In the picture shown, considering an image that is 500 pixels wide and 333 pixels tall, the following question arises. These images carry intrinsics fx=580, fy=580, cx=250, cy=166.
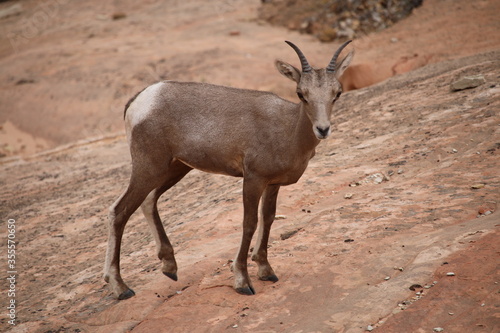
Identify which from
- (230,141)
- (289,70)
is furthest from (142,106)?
(289,70)

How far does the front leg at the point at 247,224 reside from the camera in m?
5.70

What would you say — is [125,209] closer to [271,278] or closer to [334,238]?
[271,278]

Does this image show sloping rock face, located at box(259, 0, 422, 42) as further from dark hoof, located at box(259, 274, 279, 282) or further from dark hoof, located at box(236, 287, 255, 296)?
dark hoof, located at box(236, 287, 255, 296)

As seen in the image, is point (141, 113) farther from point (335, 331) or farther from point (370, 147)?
point (370, 147)

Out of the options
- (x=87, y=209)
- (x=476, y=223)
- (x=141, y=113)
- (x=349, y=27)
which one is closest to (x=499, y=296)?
(x=476, y=223)

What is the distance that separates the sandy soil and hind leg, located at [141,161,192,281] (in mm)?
172

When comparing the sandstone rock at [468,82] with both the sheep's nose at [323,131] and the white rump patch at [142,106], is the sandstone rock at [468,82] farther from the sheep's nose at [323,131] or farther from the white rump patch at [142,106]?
the white rump patch at [142,106]

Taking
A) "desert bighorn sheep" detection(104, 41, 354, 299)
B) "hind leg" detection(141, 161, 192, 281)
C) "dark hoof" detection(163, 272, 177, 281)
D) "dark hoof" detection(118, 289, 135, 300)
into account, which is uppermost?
"desert bighorn sheep" detection(104, 41, 354, 299)

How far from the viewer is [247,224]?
19.1ft

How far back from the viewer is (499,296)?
467cm

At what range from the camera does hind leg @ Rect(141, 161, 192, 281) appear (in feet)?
20.6

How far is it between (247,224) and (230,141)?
33.7 inches

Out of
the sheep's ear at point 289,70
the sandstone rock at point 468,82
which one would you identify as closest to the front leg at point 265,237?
the sheep's ear at point 289,70

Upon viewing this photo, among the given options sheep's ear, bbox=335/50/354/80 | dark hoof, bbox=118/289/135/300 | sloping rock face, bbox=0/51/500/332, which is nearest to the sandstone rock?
sloping rock face, bbox=0/51/500/332
